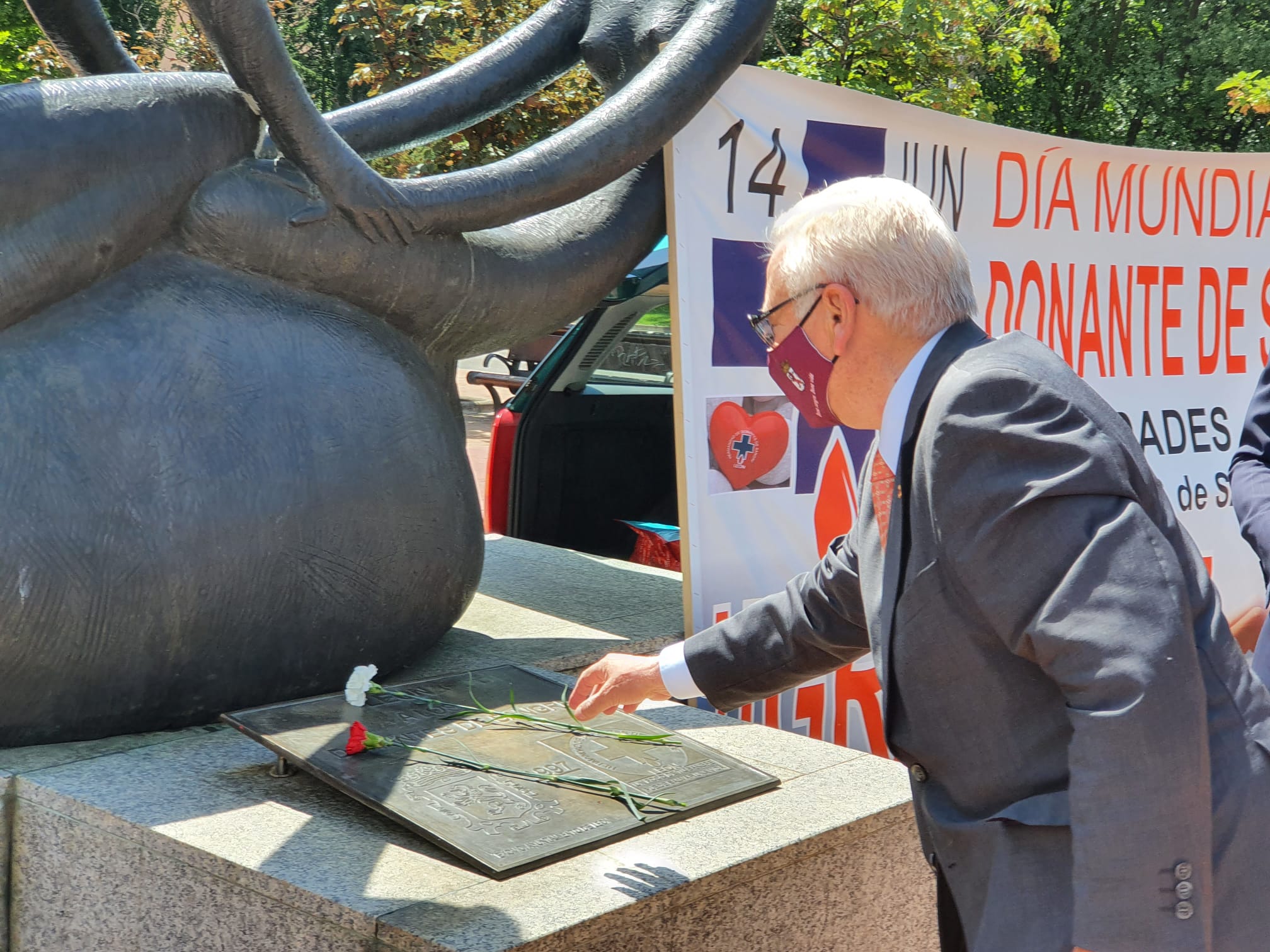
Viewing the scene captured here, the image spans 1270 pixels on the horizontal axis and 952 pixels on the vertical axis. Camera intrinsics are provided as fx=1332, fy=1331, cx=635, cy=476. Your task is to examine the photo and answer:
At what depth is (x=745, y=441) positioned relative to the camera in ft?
13.7

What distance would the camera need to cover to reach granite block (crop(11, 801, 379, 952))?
91.5 inches

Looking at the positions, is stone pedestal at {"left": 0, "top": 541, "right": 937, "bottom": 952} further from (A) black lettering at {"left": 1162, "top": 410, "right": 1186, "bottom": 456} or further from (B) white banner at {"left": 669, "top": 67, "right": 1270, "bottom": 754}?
(A) black lettering at {"left": 1162, "top": 410, "right": 1186, "bottom": 456}

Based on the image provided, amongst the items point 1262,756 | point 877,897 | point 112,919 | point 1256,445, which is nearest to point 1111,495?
point 1262,756

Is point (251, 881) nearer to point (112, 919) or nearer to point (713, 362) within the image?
point (112, 919)

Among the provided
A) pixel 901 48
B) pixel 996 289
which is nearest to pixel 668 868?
pixel 996 289

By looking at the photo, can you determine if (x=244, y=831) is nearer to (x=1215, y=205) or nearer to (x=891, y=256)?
(x=891, y=256)

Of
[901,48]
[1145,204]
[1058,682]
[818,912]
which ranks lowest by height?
[818,912]

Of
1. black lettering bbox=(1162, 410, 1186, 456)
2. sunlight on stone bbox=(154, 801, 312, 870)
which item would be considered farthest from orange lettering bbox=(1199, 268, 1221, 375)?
sunlight on stone bbox=(154, 801, 312, 870)

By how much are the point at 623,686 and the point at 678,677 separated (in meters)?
0.10

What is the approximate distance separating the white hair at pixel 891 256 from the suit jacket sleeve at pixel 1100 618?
0.18 m

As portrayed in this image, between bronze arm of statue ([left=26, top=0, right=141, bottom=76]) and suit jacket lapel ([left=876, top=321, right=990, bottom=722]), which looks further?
bronze arm of statue ([left=26, top=0, right=141, bottom=76])

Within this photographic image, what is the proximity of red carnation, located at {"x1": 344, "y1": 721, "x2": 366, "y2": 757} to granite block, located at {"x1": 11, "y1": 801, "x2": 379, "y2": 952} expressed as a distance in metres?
0.39

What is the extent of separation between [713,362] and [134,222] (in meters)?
1.80

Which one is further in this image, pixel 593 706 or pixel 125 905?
pixel 125 905
